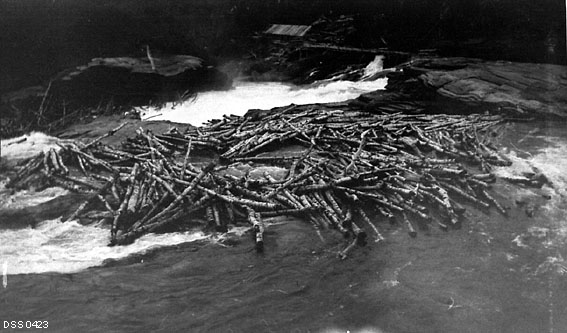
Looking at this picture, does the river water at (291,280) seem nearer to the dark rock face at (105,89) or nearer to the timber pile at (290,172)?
the timber pile at (290,172)

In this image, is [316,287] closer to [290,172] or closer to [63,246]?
[290,172]

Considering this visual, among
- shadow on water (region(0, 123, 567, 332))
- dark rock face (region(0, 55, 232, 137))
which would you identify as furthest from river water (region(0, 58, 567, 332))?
dark rock face (region(0, 55, 232, 137))

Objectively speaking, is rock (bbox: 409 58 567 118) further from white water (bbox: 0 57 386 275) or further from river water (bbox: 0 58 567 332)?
river water (bbox: 0 58 567 332)

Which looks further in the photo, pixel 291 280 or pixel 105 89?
pixel 105 89

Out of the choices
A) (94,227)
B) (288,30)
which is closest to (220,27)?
(288,30)

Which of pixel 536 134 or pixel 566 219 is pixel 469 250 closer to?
pixel 566 219

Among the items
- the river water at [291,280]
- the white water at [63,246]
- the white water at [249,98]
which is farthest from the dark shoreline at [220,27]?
the river water at [291,280]
